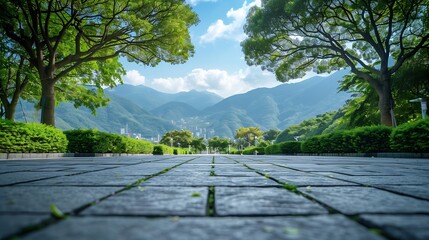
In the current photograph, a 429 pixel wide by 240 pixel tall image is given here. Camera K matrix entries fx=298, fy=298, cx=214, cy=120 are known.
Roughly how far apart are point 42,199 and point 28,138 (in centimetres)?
1000

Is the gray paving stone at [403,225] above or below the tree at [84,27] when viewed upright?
below

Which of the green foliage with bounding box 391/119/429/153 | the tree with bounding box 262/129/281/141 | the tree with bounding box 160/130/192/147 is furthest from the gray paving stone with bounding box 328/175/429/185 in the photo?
the tree with bounding box 262/129/281/141

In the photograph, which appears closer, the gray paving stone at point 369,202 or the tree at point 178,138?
the gray paving stone at point 369,202

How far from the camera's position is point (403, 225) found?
3.55 ft

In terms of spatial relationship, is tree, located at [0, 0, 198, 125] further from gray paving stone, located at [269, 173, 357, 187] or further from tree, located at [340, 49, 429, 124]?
gray paving stone, located at [269, 173, 357, 187]

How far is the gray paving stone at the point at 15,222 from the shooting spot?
95 cm

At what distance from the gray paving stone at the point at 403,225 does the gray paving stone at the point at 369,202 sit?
122 mm

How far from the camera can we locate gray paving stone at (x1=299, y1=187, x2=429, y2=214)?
53.4 inches

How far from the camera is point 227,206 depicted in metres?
1.45

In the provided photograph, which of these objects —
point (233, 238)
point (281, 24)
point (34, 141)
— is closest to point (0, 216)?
point (233, 238)

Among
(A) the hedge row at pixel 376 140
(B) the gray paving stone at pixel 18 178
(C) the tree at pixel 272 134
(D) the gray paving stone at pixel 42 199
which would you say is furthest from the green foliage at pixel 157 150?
(C) the tree at pixel 272 134

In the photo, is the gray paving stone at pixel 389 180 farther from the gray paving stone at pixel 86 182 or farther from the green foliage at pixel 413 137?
the green foliage at pixel 413 137

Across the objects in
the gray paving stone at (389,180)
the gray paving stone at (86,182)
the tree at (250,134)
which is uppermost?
the tree at (250,134)

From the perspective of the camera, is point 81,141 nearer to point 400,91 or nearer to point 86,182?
point 86,182
